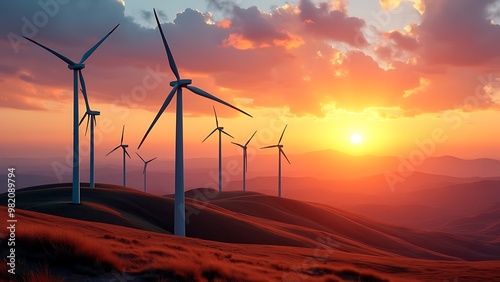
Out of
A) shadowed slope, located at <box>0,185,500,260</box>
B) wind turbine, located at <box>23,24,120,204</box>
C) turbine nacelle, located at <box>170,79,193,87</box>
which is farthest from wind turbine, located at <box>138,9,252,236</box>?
wind turbine, located at <box>23,24,120,204</box>

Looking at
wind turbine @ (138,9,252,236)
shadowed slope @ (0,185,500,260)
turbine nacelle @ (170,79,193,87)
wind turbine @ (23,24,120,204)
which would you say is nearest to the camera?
wind turbine @ (138,9,252,236)

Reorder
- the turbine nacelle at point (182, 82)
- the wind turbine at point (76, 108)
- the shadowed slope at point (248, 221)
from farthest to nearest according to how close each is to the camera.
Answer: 1. the shadowed slope at point (248, 221)
2. the wind turbine at point (76, 108)
3. the turbine nacelle at point (182, 82)

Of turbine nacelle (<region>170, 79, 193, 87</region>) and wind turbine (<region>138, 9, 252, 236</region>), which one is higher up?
turbine nacelle (<region>170, 79, 193, 87</region>)

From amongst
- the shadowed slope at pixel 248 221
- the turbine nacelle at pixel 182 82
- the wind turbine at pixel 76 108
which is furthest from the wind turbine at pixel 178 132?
the wind turbine at pixel 76 108

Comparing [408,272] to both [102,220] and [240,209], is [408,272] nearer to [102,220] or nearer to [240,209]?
[102,220]

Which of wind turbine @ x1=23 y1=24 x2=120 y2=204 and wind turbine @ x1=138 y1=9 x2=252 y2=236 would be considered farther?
wind turbine @ x1=23 y1=24 x2=120 y2=204

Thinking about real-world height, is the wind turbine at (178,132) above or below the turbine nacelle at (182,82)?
below

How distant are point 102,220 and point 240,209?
64295 mm

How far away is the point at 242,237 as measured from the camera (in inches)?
3076

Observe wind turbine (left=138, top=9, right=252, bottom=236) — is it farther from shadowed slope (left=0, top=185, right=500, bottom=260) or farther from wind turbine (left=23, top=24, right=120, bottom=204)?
wind turbine (left=23, top=24, right=120, bottom=204)

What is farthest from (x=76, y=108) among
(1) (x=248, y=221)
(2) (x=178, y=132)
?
(1) (x=248, y=221)

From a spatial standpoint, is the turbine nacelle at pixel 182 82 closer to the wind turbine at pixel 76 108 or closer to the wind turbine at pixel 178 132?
the wind turbine at pixel 178 132

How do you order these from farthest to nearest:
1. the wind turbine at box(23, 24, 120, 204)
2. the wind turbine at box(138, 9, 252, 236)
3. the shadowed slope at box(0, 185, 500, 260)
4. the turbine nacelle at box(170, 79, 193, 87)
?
the shadowed slope at box(0, 185, 500, 260), the wind turbine at box(23, 24, 120, 204), the turbine nacelle at box(170, 79, 193, 87), the wind turbine at box(138, 9, 252, 236)

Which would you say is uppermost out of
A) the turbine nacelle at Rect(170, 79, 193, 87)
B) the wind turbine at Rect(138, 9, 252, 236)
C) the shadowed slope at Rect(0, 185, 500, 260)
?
the turbine nacelle at Rect(170, 79, 193, 87)
